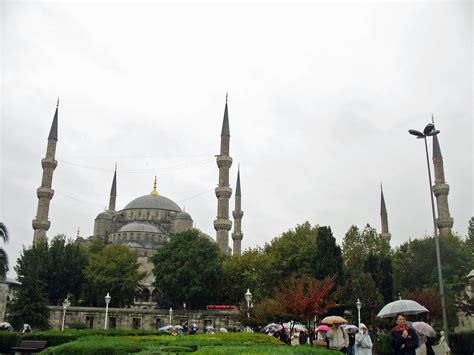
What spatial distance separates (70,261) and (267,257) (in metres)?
17.0

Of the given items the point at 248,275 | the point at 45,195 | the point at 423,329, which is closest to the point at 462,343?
the point at 423,329

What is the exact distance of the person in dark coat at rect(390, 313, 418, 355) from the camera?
7.80 metres

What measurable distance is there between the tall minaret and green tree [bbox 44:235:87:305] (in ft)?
16.7

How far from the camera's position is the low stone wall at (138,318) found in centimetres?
3722

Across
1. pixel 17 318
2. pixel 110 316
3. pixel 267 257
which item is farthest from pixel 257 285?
pixel 17 318

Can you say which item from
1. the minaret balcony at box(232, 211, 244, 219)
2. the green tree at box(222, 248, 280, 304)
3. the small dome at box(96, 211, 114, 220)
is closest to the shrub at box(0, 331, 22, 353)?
the green tree at box(222, 248, 280, 304)

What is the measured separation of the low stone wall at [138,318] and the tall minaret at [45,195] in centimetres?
1092

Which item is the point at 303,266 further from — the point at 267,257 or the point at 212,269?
the point at 212,269

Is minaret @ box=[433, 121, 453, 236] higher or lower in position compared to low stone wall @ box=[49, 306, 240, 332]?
higher

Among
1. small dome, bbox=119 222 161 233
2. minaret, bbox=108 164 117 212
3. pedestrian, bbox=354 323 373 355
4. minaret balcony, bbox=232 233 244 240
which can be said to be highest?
minaret, bbox=108 164 117 212

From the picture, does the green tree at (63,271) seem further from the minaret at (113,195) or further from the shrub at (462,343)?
the minaret at (113,195)

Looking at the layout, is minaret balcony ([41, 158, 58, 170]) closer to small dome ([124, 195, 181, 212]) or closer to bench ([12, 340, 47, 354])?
small dome ([124, 195, 181, 212])

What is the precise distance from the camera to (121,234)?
6078cm

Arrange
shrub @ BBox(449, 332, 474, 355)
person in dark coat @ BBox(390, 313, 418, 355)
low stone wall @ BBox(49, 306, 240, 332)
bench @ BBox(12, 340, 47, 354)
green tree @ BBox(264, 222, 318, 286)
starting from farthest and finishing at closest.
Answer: low stone wall @ BBox(49, 306, 240, 332) → green tree @ BBox(264, 222, 318, 286) → shrub @ BBox(449, 332, 474, 355) → bench @ BBox(12, 340, 47, 354) → person in dark coat @ BBox(390, 313, 418, 355)
